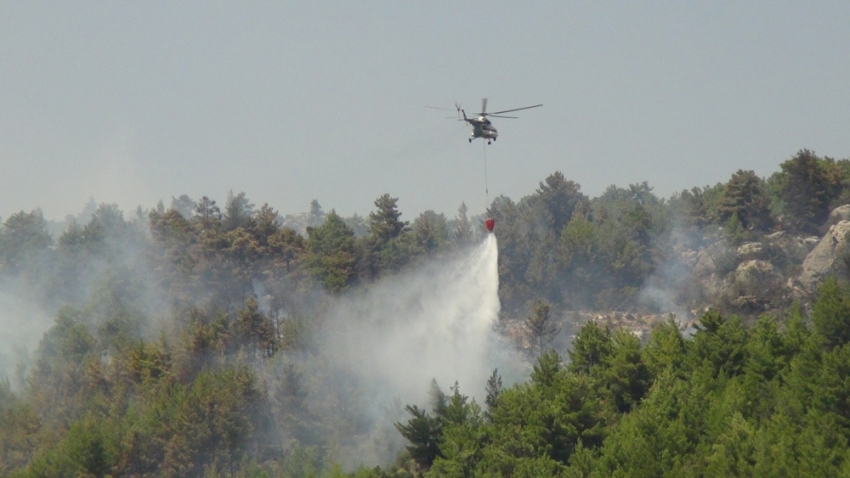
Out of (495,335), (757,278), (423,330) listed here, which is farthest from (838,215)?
(423,330)

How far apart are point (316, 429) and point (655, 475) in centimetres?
3042

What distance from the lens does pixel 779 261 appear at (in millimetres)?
89688

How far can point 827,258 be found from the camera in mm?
83938

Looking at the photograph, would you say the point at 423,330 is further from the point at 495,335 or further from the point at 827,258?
the point at 827,258

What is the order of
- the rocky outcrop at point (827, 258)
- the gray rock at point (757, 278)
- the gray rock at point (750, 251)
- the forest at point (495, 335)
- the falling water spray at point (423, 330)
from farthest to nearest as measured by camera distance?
the gray rock at point (750, 251), the gray rock at point (757, 278), the falling water spray at point (423, 330), the rocky outcrop at point (827, 258), the forest at point (495, 335)

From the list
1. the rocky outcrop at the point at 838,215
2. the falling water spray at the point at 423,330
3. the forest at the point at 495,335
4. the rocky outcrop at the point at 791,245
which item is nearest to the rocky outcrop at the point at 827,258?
the forest at the point at 495,335

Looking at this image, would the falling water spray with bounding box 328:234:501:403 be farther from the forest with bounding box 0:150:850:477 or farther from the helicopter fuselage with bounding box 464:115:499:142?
the helicopter fuselage with bounding box 464:115:499:142

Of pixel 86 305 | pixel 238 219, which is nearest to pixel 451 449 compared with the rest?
pixel 238 219

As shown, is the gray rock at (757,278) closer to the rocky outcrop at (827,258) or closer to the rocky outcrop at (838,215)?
the rocky outcrop at (827,258)

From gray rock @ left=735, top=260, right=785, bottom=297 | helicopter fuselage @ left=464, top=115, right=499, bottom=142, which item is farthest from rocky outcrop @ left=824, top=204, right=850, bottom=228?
helicopter fuselage @ left=464, top=115, right=499, bottom=142

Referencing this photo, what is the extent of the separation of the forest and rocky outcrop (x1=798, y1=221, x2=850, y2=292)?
229 mm

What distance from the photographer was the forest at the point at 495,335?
52531 mm

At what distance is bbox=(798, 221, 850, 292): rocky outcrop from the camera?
8162 cm

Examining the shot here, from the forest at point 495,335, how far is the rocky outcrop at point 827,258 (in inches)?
9.0
